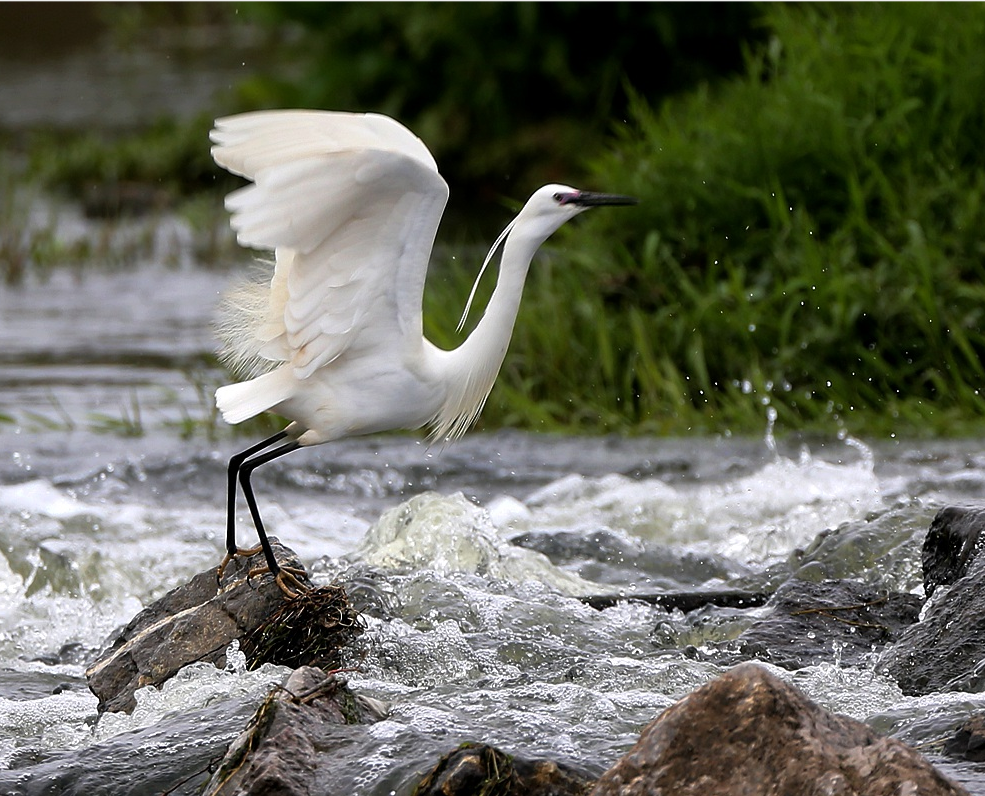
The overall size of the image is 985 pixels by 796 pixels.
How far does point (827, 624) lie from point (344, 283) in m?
1.56

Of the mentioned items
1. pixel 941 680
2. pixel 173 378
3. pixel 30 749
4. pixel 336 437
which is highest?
pixel 336 437

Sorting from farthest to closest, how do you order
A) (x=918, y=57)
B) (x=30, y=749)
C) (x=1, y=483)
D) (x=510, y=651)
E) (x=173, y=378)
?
(x=173, y=378)
(x=918, y=57)
(x=1, y=483)
(x=510, y=651)
(x=30, y=749)

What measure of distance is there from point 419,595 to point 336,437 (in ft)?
1.79

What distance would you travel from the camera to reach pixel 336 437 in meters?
3.87

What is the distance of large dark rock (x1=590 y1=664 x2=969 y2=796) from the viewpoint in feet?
8.00

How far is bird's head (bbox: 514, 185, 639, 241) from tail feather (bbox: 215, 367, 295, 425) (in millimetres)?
752

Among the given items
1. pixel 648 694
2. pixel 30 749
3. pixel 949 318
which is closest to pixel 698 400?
pixel 949 318

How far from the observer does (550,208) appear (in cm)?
383

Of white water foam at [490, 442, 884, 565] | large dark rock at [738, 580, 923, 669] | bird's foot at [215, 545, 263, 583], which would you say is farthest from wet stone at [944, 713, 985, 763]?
white water foam at [490, 442, 884, 565]

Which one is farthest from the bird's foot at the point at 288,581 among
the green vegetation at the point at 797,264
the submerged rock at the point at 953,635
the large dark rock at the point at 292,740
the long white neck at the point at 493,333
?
the green vegetation at the point at 797,264

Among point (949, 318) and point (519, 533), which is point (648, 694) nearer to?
point (519, 533)

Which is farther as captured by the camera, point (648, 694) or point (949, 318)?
point (949, 318)

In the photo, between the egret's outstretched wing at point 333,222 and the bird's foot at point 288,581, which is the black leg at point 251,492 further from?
the egret's outstretched wing at point 333,222

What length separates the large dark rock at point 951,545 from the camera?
3.62 m
